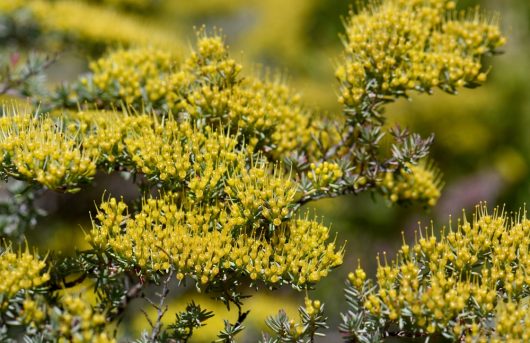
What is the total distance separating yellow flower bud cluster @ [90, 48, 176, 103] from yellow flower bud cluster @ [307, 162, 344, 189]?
1.44 m

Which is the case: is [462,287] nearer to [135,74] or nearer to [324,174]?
[324,174]

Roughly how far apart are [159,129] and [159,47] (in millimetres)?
1939

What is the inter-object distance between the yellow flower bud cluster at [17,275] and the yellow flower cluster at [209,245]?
0.36 m

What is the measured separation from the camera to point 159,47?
18.9 ft

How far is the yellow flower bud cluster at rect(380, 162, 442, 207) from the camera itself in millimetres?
4766

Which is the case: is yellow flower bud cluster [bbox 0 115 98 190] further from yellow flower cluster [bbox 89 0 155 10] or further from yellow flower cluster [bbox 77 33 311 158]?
yellow flower cluster [bbox 89 0 155 10]

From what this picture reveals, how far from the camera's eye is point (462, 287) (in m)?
3.40

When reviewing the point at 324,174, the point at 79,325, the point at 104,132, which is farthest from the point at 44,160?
the point at 324,174

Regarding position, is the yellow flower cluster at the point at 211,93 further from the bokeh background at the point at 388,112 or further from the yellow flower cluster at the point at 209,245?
the bokeh background at the point at 388,112

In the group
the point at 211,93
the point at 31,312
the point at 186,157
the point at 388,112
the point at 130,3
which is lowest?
the point at 31,312

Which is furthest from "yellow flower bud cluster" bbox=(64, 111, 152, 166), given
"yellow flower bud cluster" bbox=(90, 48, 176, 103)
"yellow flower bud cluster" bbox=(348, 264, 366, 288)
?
"yellow flower bud cluster" bbox=(348, 264, 366, 288)

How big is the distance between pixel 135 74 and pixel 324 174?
1902 mm

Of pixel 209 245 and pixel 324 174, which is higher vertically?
pixel 324 174

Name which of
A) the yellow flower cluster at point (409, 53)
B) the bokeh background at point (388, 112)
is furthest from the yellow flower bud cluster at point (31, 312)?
the bokeh background at point (388, 112)
